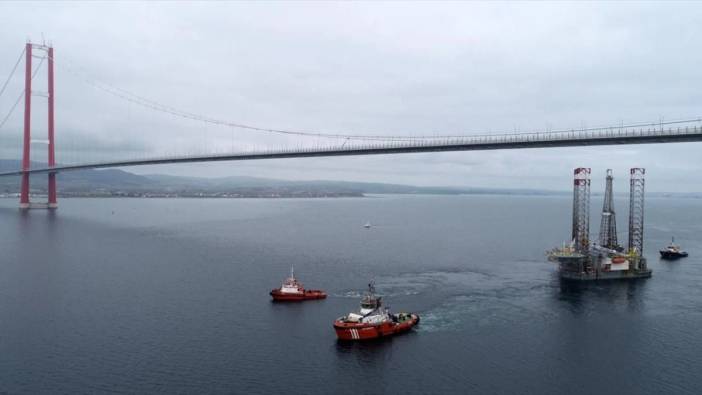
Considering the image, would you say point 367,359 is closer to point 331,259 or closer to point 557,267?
point 331,259

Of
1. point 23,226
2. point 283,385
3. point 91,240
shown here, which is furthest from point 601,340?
point 23,226

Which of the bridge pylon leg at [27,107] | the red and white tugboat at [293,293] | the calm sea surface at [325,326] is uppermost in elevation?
the bridge pylon leg at [27,107]

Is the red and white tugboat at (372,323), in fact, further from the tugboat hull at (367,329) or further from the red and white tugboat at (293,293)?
the red and white tugboat at (293,293)

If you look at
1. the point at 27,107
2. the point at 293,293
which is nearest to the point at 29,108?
the point at 27,107

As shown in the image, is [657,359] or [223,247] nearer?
[657,359]

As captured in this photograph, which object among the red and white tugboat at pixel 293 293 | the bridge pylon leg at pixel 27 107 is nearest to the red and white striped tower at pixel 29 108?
the bridge pylon leg at pixel 27 107
